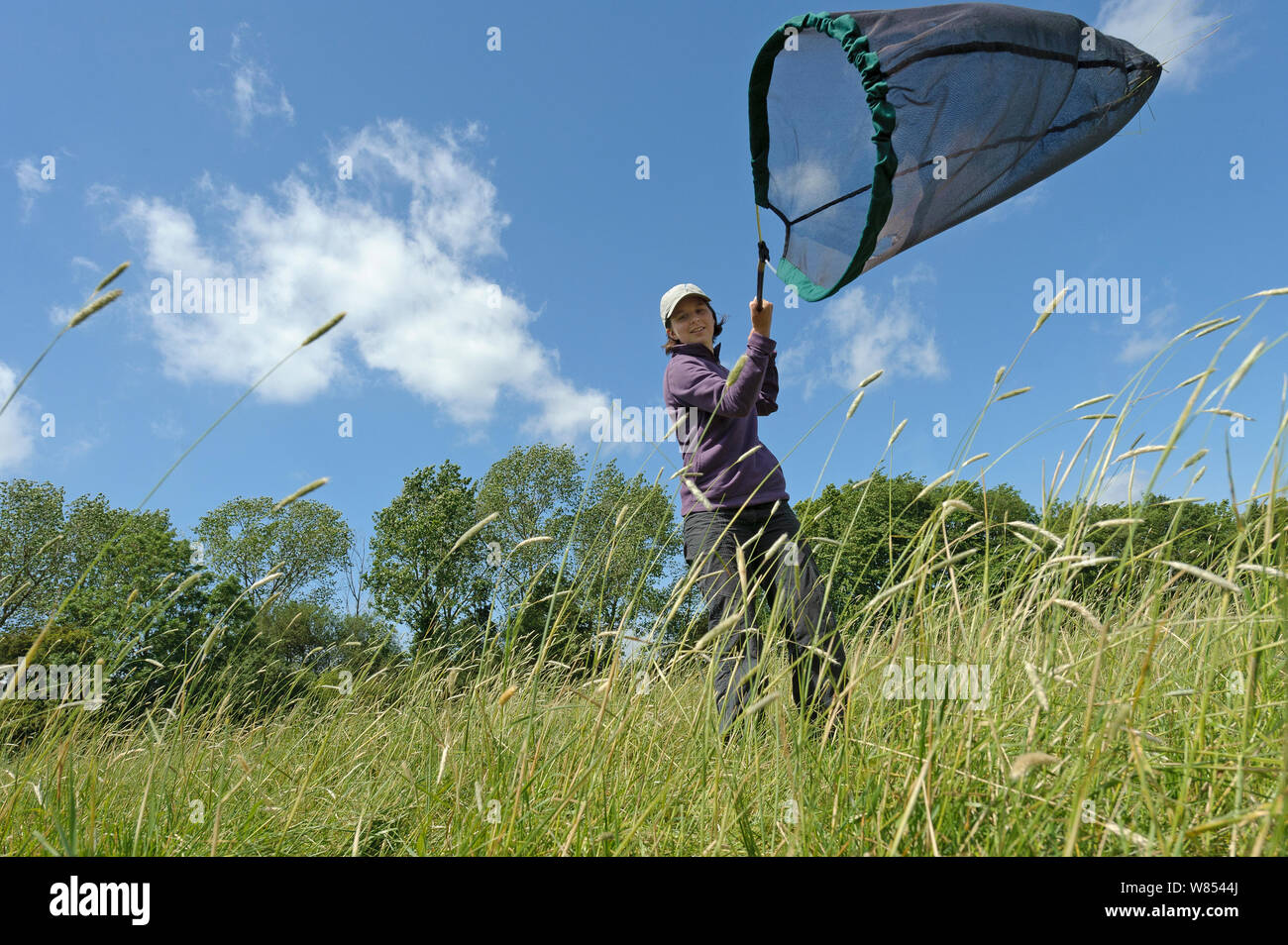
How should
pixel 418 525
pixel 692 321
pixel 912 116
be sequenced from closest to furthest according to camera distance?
pixel 912 116, pixel 692 321, pixel 418 525

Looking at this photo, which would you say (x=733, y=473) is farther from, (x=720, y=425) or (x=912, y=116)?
(x=912, y=116)

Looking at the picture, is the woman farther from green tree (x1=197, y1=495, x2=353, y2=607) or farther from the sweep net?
green tree (x1=197, y1=495, x2=353, y2=607)

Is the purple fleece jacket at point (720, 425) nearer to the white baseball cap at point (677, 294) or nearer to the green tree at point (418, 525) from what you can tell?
the white baseball cap at point (677, 294)

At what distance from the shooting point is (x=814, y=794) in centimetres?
140

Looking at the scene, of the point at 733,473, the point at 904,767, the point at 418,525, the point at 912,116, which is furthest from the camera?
the point at 418,525

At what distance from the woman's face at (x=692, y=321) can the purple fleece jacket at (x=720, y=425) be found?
3.8 inches

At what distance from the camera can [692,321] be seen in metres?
3.69

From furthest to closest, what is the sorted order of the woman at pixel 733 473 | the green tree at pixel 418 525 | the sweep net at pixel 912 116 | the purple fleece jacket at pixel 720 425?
the green tree at pixel 418 525
the purple fleece jacket at pixel 720 425
the woman at pixel 733 473
the sweep net at pixel 912 116

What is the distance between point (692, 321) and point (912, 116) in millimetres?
1440

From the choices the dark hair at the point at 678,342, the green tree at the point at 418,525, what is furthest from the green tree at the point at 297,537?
the dark hair at the point at 678,342

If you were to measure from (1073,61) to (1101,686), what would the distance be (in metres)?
2.76

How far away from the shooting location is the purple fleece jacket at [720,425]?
3.10m

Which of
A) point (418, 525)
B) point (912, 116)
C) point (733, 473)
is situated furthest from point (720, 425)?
point (418, 525)
